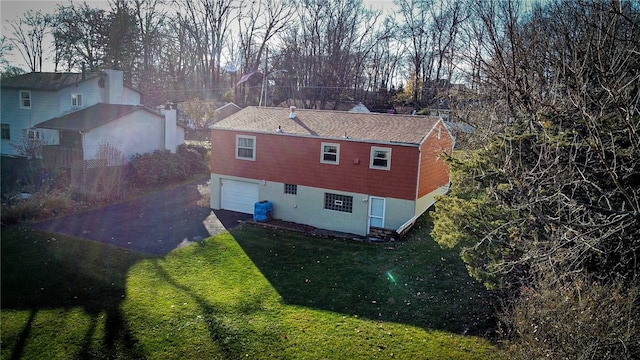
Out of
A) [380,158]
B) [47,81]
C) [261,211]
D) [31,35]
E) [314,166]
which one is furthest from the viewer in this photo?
[31,35]

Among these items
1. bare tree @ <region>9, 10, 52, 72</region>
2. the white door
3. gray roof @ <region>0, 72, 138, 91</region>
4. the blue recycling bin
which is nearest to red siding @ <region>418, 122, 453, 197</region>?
the white door

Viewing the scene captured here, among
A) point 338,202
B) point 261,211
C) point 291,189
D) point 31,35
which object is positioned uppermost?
point 31,35

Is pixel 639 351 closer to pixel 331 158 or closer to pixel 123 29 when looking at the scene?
pixel 331 158

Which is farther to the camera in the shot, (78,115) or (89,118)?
(78,115)

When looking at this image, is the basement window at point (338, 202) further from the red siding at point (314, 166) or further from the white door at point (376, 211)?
the white door at point (376, 211)

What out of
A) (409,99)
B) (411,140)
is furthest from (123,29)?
(411,140)

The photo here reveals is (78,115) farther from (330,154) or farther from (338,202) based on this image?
(338,202)

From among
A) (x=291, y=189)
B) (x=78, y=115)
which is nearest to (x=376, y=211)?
(x=291, y=189)
